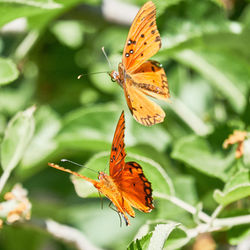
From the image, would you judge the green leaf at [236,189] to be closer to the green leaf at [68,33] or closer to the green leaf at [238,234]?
the green leaf at [238,234]

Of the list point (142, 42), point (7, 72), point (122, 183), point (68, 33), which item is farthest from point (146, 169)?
point (68, 33)

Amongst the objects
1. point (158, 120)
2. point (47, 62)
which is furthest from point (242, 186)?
point (47, 62)

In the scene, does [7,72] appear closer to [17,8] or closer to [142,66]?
[17,8]

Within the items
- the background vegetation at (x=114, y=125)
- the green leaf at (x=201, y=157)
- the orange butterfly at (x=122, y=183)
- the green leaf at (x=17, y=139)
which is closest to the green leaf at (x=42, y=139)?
the background vegetation at (x=114, y=125)

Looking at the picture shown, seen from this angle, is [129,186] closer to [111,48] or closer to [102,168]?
[102,168]

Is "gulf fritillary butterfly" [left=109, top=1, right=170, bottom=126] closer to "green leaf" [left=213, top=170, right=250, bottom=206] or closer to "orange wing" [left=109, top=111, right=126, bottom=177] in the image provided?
"orange wing" [left=109, top=111, right=126, bottom=177]

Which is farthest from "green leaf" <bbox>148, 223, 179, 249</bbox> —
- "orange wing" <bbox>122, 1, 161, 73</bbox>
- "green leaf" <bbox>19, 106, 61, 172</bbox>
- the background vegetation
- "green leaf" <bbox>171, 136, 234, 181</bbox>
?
"green leaf" <bbox>19, 106, 61, 172</bbox>
